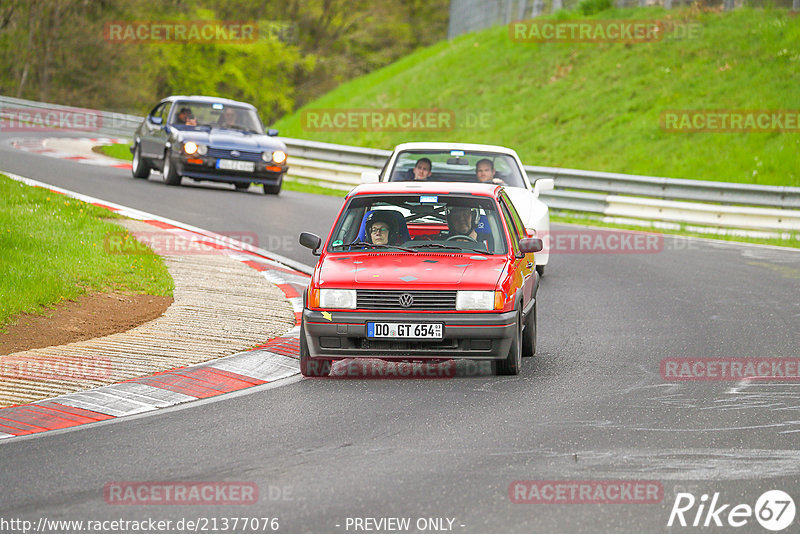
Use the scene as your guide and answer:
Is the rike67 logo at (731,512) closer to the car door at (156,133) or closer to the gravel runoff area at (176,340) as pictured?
the gravel runoff area at (176,340)

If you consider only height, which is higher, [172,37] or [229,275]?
[172,37]

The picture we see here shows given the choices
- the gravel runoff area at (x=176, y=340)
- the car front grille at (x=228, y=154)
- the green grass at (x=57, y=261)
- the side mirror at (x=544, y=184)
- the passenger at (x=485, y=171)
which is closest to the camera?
the gravel runoff area at (x=176, y=340)

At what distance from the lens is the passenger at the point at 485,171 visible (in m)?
14.0

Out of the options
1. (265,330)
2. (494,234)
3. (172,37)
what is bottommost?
(265,330)

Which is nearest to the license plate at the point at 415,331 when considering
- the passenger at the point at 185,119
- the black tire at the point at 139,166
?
the passenger at the point at 185,119

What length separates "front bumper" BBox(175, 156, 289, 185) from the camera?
21.7 meters

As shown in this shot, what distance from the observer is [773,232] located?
20812 millimetres

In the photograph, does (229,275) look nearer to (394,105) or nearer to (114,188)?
(114,188)

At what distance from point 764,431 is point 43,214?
32.9 ft

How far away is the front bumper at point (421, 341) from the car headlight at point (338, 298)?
0.21 ft

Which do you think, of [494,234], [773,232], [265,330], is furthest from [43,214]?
[773,232]

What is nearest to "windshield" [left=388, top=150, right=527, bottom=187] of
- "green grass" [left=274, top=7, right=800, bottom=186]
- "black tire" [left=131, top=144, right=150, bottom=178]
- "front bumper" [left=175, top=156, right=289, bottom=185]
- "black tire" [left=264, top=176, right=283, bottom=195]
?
"front bumper" [left=175, top=156, right=289, bottom=185]

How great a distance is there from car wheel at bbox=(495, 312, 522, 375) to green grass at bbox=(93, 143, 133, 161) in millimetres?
22053

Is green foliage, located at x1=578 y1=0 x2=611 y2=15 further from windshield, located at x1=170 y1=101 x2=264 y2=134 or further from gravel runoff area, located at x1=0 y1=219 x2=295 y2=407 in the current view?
gravel runoff area, located at x1=0 y1=219 x2=295 y2=407
